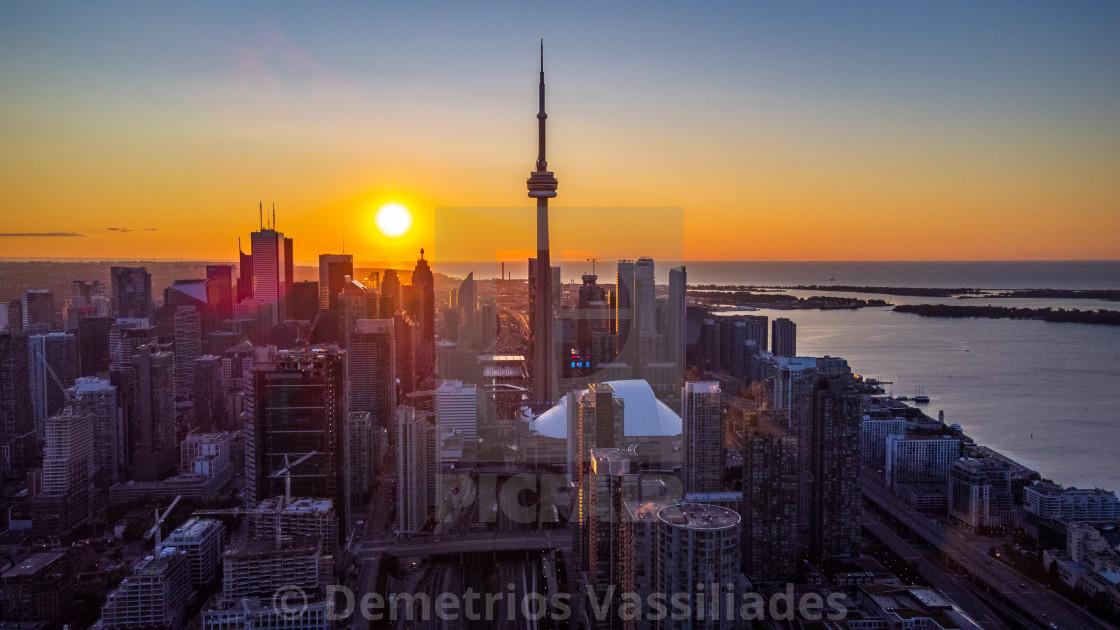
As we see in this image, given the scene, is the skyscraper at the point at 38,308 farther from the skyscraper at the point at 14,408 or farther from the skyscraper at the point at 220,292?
the skyscraper at the point at 220,292

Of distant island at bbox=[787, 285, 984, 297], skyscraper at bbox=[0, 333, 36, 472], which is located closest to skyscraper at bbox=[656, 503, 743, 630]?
skyscraper at bbox=[0, 333, 36, 472]

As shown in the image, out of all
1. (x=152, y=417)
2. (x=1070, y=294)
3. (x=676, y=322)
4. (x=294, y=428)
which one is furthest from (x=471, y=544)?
(x=1070, y=294)

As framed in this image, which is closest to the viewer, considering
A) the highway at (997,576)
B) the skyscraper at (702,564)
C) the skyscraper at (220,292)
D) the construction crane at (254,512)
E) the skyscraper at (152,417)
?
the skyscraper at (702,564)

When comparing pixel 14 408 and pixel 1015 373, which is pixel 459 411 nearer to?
pixel 14 408

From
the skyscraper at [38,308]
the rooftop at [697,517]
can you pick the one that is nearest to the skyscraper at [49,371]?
the skyscraper at [38,308]

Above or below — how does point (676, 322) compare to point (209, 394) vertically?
above

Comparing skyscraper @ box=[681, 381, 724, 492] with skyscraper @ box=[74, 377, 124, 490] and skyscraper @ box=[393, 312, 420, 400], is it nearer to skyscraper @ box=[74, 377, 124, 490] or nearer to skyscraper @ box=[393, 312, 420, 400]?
skyscraper @ box=[393, 312, 420, 400]
